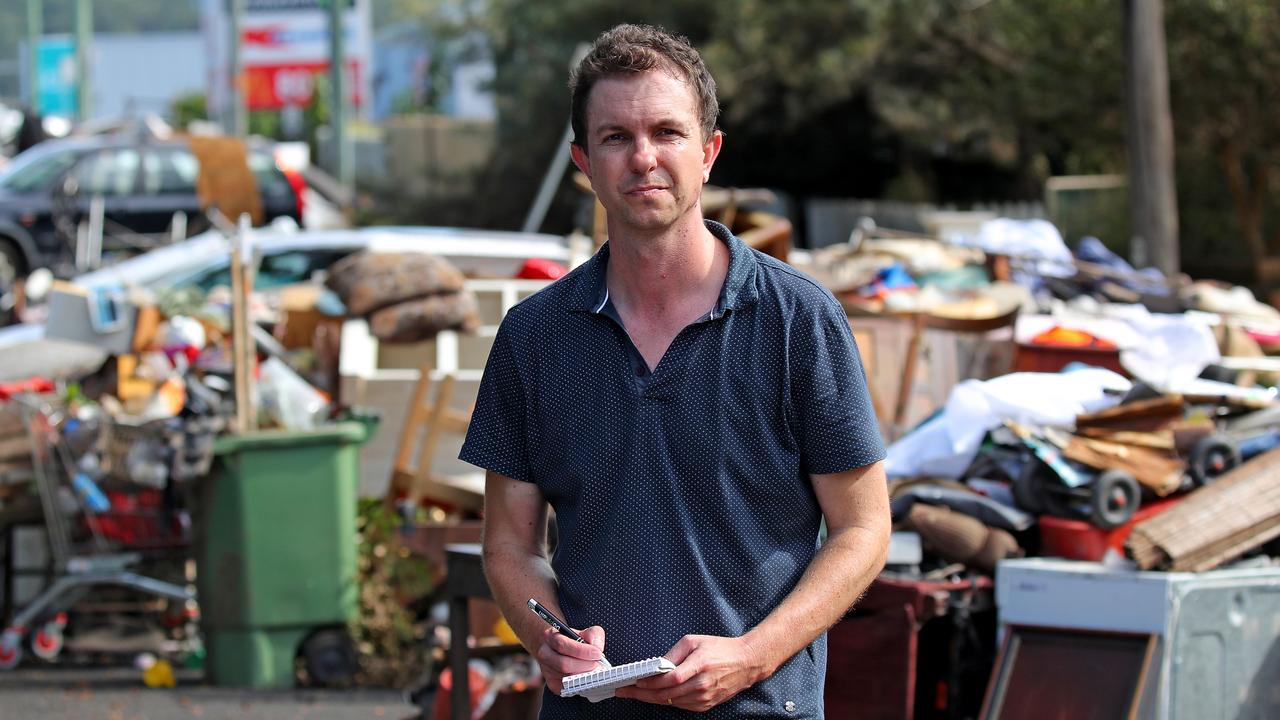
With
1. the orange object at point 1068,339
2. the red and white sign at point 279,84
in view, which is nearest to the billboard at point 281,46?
the red and white sign at point 279,84

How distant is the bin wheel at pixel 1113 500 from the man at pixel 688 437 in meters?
2.92

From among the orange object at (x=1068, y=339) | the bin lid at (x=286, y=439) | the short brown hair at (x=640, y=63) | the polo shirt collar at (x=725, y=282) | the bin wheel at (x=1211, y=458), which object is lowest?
the bin lid at (x=286, y=439)

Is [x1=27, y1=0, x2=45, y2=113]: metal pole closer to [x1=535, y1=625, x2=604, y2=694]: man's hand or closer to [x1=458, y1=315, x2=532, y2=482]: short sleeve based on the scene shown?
[x1=458, y1=315, x2=532, y2=482]: short sleeve

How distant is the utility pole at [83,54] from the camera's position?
1328 inches

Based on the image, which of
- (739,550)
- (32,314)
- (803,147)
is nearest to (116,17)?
(803,147)

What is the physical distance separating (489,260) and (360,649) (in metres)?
4.10

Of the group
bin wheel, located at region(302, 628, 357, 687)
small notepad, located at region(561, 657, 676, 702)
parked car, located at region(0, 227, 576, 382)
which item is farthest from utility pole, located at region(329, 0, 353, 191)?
small notepad, located at region(561, 657, 676, 702)

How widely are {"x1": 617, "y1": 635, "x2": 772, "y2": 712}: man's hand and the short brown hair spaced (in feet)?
2.65

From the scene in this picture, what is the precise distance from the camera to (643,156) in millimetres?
2566

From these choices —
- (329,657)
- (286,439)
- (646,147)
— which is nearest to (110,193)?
(286,439)

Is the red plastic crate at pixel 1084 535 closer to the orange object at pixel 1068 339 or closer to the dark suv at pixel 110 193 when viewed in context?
the orange object at pixel 1068 339

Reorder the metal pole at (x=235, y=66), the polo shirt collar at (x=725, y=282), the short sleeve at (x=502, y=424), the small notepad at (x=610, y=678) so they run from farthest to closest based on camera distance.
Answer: the metal pole at (x=235, y=66)
the short sleeve at (x=502, y=424)
the polo shirt collar at (x=725, y=282)
the small notepad at (x=610, y=678)

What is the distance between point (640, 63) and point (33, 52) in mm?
53738

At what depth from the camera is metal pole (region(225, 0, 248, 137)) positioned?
2416 centimetres
